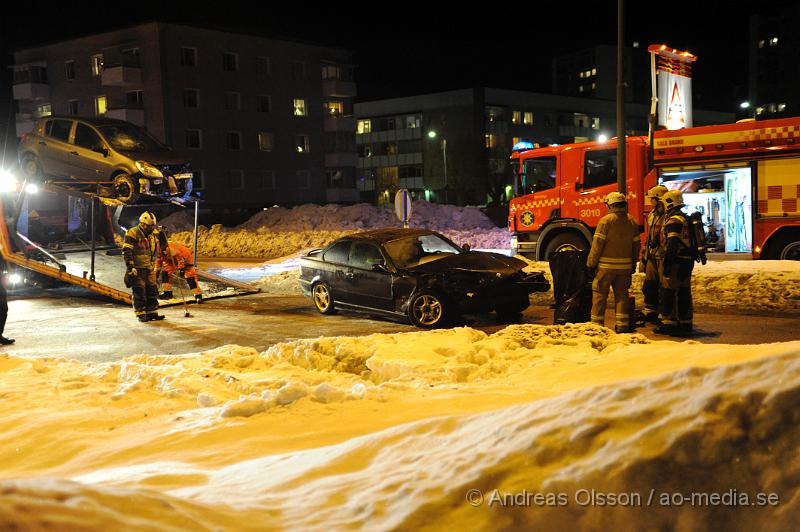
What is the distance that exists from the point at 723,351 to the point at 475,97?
66672mm

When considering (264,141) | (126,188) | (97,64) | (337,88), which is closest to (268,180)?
(264,141)

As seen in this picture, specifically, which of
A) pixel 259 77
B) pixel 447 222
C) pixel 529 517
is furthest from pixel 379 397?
pixel 259 77

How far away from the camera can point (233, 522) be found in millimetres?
3068

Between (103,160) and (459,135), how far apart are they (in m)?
57.9

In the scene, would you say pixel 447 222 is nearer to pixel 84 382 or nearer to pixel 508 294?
pixel 508 294

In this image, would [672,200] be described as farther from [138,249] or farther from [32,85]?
[32,85]

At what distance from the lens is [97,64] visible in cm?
4869

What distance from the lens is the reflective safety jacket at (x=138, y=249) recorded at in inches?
477

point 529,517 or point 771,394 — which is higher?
point 771,394

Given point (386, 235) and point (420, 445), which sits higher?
point (386, 235)

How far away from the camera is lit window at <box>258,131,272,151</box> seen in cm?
5083

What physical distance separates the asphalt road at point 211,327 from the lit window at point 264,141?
37.4 m

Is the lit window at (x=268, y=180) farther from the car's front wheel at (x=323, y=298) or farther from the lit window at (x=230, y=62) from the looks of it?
the car's front wheel at (x=323, y=298)

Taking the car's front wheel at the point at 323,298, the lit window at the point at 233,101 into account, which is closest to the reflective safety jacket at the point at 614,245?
the car's front wheel at the point at 323,298
